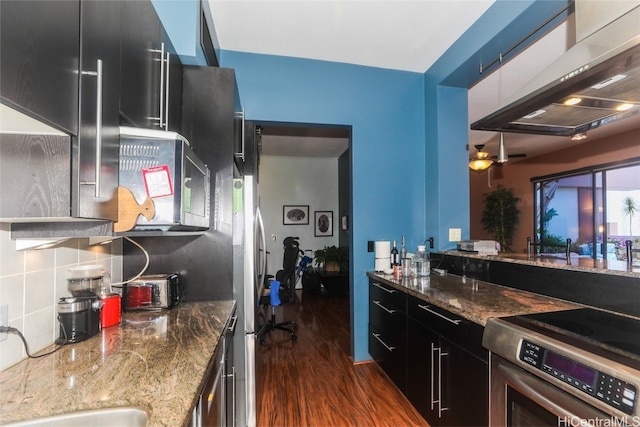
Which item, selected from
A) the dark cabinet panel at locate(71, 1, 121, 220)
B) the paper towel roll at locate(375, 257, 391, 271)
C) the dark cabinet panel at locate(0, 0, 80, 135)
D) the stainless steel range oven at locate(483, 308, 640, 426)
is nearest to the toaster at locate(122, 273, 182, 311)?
→ the dark cabinet panel at locate(71, 1, 121, 220)

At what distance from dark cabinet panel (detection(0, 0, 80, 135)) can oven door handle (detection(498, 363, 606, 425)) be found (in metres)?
1.68

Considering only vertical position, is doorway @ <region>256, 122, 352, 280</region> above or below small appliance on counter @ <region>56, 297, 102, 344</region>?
above

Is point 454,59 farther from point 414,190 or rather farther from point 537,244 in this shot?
point 537,244

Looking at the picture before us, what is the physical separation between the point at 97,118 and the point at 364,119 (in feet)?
7.65

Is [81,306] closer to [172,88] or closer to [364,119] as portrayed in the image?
[172,88]

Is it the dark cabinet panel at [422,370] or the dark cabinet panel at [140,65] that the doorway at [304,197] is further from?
the dark cabinet panel at [140,65]

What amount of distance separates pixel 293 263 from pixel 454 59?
9.12 feet

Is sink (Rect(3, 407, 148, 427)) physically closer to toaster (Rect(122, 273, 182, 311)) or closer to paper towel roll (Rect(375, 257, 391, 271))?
toaster (Rect(122, 273, 182, 311))

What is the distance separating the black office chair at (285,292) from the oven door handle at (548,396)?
2294mm

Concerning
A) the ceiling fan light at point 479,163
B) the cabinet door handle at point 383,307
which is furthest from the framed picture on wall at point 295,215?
the cabinet door handle at point 383,307

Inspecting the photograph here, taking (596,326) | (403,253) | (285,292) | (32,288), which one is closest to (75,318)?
(32,288)

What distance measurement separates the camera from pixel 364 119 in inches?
107

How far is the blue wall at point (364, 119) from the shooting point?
2.54m

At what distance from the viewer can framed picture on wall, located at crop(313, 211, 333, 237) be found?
5.97m
